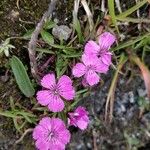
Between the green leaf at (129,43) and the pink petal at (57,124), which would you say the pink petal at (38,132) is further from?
the green leaf at (129,43)

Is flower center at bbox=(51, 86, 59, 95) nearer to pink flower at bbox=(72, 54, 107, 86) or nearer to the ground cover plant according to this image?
the ground cover plant

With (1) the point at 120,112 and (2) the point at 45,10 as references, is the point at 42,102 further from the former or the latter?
(1) the point at 120,112

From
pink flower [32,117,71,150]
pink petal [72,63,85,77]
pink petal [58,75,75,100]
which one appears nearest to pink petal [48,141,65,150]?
pink flower [32,117,71,150]

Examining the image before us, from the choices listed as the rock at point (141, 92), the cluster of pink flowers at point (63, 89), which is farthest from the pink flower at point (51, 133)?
the rock at point (141, 92)

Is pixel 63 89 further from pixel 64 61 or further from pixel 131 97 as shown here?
pixel 131 97

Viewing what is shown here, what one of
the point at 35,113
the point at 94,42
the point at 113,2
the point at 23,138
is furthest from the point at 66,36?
the point at 23,138

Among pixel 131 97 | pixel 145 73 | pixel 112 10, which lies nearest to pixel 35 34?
pixel 112 10
